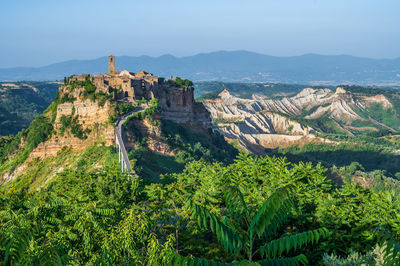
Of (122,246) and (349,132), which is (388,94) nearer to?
(349,132)

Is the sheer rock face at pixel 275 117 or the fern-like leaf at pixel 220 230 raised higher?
the fern-like leaf at pixel 220 230

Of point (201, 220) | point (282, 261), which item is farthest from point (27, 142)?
point (282, 261)

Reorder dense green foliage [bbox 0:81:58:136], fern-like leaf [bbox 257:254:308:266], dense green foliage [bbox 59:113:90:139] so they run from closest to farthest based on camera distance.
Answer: fern-like leaf [bbox 257:254:308:266] < dense green foliage [bbox 59:113:90:139] < dense green foliage [bbox 0:81:58:136]

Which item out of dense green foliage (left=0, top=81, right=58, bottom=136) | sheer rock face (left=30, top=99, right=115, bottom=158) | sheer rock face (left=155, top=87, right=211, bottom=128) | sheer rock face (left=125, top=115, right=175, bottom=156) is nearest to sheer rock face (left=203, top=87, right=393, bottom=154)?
sheer rock face (left=155, top=87, right=211, bottom=128)

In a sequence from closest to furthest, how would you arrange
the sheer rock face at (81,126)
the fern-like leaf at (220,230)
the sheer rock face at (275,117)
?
the fern-like leaf at (220,230) → the sheer rock face at (81,126) → the sheer rock face at (275,117)

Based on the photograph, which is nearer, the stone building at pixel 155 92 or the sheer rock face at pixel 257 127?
the stone building at pixel 155 92

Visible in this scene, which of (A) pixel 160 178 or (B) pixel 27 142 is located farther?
(B) pixel 27 142

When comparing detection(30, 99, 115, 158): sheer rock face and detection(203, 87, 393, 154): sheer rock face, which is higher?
detection(30, 99, 115, 158): sheer rock face

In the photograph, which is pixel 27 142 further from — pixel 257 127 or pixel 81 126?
pixel 257 127

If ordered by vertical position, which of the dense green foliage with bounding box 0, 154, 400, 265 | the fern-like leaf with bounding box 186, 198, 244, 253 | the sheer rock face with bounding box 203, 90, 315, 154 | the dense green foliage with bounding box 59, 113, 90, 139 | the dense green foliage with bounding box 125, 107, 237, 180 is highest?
the fern-like leaf with bounding box 186, 198, 244, 253

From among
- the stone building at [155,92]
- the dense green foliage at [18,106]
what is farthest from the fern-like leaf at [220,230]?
the dense green foliage at [18,106]

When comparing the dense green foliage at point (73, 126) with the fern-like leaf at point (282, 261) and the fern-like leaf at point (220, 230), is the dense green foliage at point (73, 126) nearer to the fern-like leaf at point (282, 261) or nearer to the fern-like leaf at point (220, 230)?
the fern-like leaf at point (220, 230)

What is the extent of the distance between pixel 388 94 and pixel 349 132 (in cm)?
6098

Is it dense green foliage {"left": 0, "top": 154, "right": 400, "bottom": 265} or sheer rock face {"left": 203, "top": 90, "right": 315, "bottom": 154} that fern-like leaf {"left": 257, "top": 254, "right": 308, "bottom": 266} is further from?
sheer rock face {"left": 203, "top": 90, "right": 315, "bottom": 154}
